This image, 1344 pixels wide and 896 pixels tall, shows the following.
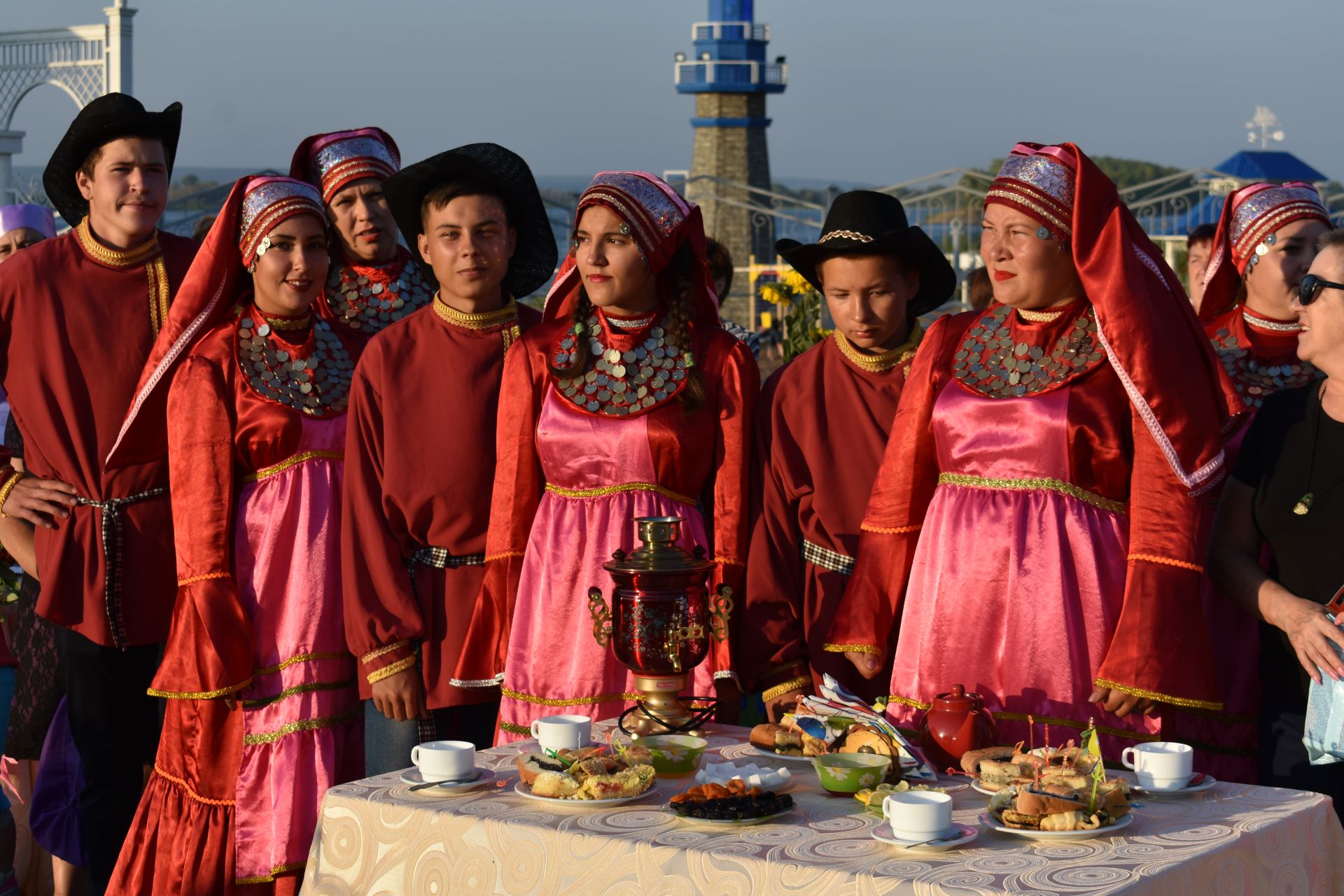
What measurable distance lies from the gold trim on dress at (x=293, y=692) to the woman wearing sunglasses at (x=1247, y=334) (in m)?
2.14

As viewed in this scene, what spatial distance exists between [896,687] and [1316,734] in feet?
2.97

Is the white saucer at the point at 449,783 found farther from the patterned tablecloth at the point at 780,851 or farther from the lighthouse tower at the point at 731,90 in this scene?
the lighthouse tower at the point at 731,90

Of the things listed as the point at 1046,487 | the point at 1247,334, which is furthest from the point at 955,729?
the point at 1247,334

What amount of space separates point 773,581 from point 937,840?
131cm

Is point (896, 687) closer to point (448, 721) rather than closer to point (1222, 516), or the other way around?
point (1222, 516)

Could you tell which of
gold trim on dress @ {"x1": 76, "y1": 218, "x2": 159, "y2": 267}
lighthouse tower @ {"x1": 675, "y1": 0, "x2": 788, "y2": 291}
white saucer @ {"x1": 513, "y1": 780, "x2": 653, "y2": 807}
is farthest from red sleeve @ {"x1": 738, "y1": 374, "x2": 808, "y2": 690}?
lighthouse tower @ {"x1": 675, "y1": 0, "x2": 788, "y2": 291}

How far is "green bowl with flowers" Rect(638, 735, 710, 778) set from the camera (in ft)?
10.1

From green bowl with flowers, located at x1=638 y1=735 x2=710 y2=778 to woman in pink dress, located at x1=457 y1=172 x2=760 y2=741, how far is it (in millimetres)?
652

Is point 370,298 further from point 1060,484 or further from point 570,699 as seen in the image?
point 1060,484

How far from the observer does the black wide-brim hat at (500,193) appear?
406 centimetres

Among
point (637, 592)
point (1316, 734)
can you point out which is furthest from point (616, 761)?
point (1316, 734)

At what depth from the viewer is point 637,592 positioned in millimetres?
3242

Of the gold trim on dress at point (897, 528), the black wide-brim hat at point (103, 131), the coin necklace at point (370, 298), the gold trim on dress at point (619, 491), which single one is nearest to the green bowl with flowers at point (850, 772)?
the gold trim on dress at point (897, 528)

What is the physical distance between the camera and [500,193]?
13.6 feet
